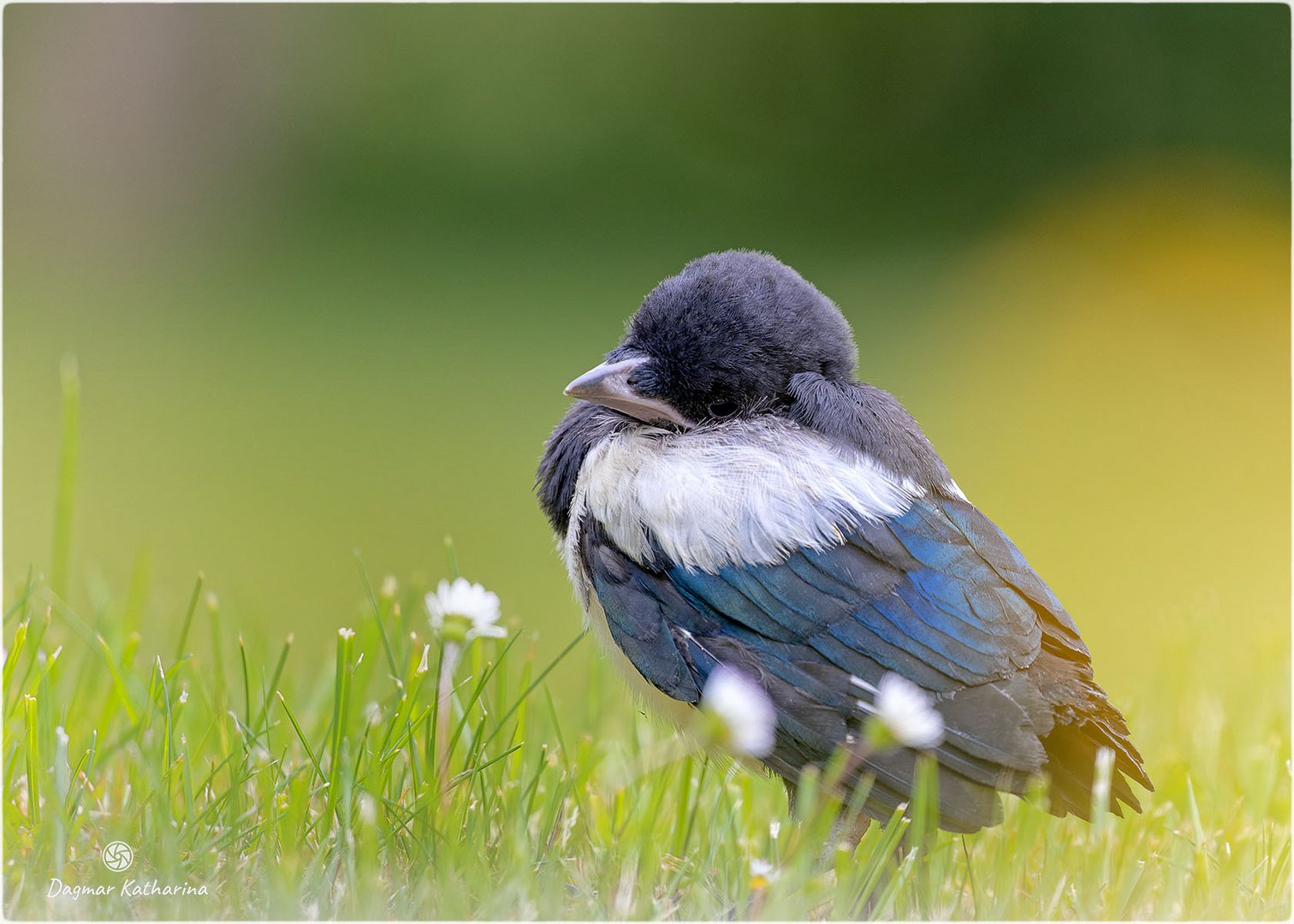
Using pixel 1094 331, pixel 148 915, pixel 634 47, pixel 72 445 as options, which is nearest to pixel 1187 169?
pixel 1094 331

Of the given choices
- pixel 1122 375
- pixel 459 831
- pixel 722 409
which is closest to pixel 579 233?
pixel 1122 375

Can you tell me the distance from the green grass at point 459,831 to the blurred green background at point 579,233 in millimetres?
2505

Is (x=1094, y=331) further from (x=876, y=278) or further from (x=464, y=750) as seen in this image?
(x=464, y=750)

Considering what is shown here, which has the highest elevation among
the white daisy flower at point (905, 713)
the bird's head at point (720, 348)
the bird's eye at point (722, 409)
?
the bird's head at point (720, 348)

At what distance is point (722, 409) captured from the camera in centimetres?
185

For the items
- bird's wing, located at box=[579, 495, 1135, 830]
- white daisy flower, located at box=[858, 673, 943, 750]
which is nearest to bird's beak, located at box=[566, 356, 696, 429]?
bird's wing, located at box=[579, 495, 1135, 830]

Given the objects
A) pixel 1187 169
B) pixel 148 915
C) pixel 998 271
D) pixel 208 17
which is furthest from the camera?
pixel 998 271

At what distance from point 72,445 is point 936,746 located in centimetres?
173

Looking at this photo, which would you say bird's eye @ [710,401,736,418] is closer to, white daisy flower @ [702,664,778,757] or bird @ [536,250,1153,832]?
bird @ [536,250,1153,832]

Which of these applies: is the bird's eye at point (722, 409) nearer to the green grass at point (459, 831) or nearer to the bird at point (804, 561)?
the bird at point (804, 561)

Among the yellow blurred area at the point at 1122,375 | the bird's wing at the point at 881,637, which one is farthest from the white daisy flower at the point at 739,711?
the yellow blurred area at the point at 1122,375

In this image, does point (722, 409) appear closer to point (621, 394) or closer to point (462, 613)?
point (621, 394)

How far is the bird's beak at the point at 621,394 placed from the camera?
70.4 inches

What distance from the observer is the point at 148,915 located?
1442mm
